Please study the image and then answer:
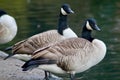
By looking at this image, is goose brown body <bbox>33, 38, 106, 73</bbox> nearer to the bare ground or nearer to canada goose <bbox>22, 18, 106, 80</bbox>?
canada goose <bbox>22, 18, 106, 80</bbox>

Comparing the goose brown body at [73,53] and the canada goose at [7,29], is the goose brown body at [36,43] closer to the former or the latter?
the goose brown body at [73,53]

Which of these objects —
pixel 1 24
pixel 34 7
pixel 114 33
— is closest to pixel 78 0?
pixel 34 7

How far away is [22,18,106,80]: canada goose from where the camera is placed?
11.3 meters

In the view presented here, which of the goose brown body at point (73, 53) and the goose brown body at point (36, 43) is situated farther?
the goose brown body at point (36, 43)

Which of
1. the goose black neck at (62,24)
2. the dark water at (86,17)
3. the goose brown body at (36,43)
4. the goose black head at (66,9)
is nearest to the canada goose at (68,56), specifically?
the goose brown body at (36,43)

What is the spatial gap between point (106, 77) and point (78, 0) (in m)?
30.0

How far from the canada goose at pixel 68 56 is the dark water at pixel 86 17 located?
3335 mm

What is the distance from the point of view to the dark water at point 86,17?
16.3 m

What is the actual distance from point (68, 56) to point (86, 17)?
19.8 metres

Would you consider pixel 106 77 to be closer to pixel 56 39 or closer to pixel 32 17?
pixel 56 39

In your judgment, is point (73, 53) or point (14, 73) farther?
point (14, 73)

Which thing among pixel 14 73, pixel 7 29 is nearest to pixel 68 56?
pixel 14 73

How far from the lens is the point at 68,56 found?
11.5 metres

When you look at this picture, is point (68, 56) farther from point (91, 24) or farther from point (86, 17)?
point (86, 17)
